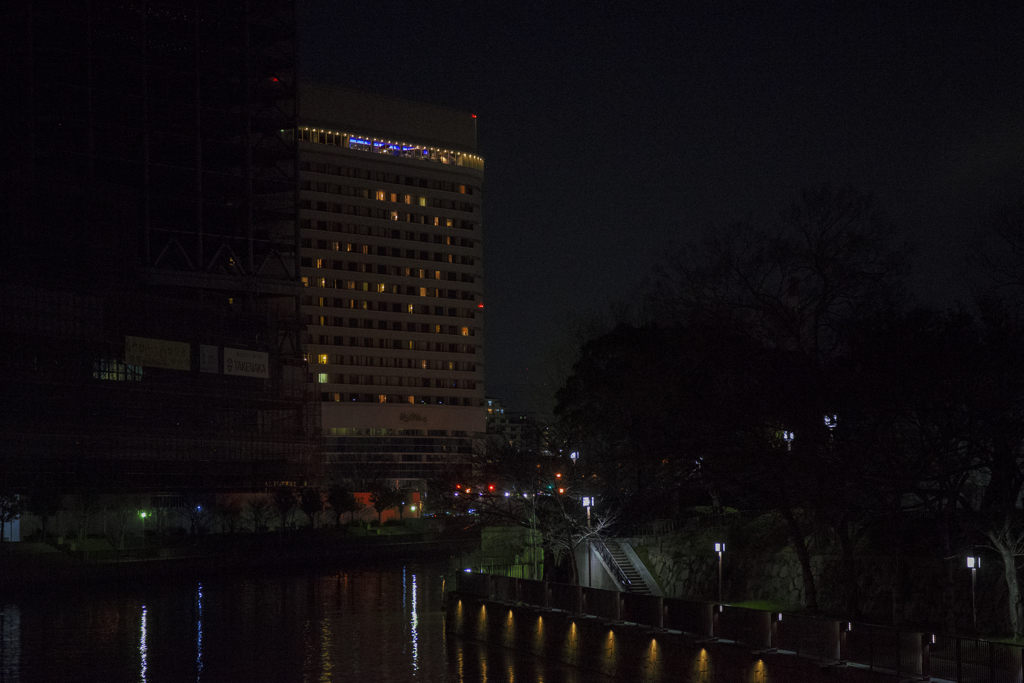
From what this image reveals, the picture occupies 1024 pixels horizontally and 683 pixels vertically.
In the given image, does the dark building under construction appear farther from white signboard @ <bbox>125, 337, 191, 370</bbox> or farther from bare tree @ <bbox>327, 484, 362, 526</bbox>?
bare tree @ <bbox>327, 484, 362, 526</bbox>

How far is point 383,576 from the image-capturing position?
68.6 meters

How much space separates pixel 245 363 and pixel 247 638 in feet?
206

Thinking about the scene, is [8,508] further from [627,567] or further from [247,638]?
[627,567]

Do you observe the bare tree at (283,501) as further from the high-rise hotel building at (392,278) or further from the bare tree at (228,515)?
the high-rise hotel building at (392,278)

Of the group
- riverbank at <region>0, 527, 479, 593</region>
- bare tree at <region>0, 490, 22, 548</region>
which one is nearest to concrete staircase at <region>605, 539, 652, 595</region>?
riverbank at <region>0, 527, 479, 593</region>

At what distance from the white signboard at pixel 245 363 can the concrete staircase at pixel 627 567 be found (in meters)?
55.0

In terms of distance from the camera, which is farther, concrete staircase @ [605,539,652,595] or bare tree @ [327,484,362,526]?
bare tree @ [327,484,362,526]

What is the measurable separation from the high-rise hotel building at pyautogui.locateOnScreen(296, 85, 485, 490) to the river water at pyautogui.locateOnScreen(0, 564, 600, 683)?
289 feet

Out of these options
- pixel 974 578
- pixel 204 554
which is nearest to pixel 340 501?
pixel 204 554

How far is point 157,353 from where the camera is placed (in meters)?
90.5

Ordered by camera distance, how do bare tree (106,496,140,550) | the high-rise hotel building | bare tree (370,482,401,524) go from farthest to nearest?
the high-rise hotel building → bare tree (370,482,401,524) → bare tree (106,496,140,550)

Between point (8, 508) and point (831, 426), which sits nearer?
point (831, 426)

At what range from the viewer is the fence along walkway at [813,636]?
21.5 m

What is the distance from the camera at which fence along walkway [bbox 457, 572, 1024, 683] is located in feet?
70.5
